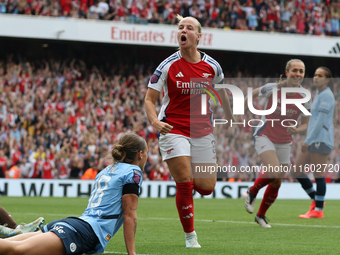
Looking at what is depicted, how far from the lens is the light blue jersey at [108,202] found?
3773 millimetres

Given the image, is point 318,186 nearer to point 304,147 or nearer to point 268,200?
point 304,147

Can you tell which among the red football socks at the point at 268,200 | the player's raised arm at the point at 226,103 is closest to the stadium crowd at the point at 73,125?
the red football socks at the point at 268,200

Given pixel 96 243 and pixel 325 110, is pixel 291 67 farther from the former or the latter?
pixel 96 243

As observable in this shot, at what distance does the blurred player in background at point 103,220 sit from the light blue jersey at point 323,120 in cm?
514

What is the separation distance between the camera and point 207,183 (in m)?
5.40

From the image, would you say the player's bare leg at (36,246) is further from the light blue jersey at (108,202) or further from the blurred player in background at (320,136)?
the blurred player in background at (320,136)

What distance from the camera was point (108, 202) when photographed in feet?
12.5

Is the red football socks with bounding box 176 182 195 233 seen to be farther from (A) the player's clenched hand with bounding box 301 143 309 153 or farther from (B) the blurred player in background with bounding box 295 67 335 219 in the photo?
(A) the player's clenched hand with bounding box 301 143 309 153

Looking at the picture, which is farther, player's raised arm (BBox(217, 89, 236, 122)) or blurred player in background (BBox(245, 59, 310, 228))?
blurred player in background (BBox(245, 59, 310, 228))

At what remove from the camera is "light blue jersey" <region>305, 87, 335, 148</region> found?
8.44 meters

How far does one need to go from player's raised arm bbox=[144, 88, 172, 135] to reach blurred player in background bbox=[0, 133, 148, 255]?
2.98 feet

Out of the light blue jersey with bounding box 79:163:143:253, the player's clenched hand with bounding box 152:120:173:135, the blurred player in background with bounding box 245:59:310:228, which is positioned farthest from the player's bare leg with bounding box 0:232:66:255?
the blurred player in background with bounding box 245:59:310:228

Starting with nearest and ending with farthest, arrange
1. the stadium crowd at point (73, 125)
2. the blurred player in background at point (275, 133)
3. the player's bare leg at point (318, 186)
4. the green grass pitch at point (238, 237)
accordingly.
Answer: the green grass pitch at point (238, 237) → the blurred player in background at point (275, 133) → the player's bare leg at point (318, 186) → the stadium crowd at point (73, 125)

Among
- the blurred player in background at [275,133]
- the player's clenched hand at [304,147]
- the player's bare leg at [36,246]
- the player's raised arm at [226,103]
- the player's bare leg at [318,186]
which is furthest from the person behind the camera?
the player's clenched hand at [304,147]
